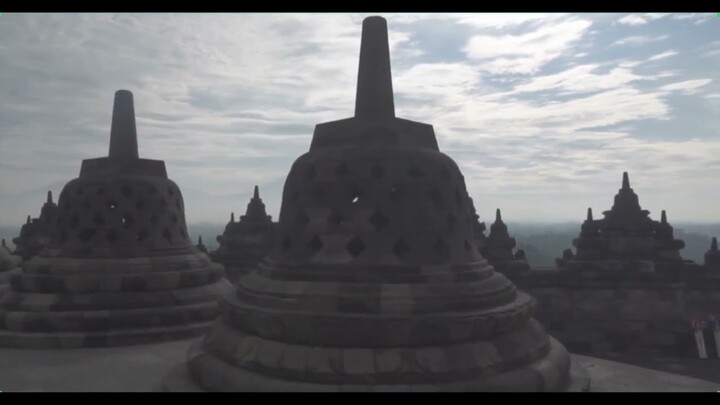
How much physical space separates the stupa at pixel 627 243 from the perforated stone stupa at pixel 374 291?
29.3ft

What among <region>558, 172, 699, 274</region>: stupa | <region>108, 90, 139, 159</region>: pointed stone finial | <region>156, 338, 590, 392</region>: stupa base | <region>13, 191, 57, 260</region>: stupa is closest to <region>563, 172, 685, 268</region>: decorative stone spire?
<region>558, 172, 699, 274</region>: stupa

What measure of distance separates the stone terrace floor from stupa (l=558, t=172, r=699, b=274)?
678 centimetres

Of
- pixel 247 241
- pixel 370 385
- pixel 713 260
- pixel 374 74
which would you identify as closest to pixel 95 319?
pixel 370 385

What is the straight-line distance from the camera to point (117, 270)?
11227 millimetres

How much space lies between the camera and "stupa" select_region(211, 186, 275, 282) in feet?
64.8

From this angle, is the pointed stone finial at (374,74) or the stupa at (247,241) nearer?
the pointed stone finial at (374,74)

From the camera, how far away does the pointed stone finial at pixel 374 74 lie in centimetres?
754

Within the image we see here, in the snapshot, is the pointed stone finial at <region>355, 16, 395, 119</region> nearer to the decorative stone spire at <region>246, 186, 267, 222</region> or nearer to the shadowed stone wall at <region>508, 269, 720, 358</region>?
the shadowed stone wall at <region>508, 269, 720, 358</region>

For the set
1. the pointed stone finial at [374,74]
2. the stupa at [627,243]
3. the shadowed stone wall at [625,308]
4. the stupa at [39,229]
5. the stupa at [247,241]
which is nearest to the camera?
the pointed stone finial at [374,74]

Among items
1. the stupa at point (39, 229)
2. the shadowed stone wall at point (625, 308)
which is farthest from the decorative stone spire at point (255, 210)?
the shadowed stone wall at point (625, 308)

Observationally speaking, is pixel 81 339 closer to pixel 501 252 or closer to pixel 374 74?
pixel 374 74

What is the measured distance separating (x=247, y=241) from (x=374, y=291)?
48.5ft

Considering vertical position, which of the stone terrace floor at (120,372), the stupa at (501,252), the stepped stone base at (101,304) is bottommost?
the stone terrace floor at (120,372)

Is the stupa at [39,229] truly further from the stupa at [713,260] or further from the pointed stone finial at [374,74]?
the stupa at [713,260]
